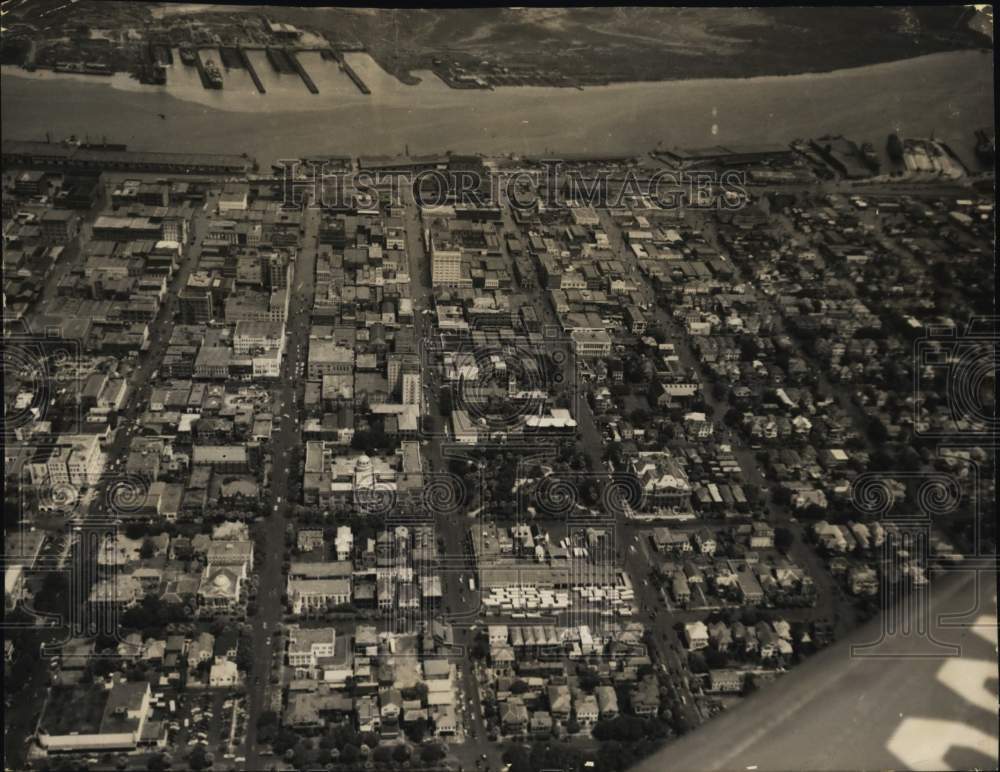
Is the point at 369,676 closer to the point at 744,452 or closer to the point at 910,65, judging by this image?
the point at 744,452

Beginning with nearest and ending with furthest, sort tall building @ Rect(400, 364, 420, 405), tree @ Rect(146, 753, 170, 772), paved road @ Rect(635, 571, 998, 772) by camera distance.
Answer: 1. paved road @ Rect(635, 571, 998, 772)
2. tree @ Rect(146, 753, 170, 772)
3. tall building @ Rect(400, 364, 420, 405)

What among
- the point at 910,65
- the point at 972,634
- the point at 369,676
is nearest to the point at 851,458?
the point at 910,65

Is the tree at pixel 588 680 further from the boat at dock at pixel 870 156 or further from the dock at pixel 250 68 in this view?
the dock at pixel 250 68

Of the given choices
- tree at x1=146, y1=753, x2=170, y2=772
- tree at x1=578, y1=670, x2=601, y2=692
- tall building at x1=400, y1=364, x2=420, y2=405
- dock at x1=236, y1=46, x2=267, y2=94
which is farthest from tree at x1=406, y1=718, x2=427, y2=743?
dock at x1=236, y1=46, x2=267, y2=94

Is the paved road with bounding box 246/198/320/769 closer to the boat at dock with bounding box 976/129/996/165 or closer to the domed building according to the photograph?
the domed building

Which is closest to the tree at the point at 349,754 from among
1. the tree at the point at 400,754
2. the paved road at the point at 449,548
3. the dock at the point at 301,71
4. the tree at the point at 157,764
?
the tree at the point at 400,754

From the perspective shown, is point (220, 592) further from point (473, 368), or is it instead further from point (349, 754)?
point (473, 368)
